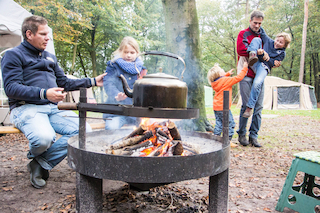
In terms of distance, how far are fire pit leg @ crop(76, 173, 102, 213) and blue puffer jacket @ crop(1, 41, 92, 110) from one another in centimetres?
100

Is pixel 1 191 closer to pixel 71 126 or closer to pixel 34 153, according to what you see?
pixel 34 153

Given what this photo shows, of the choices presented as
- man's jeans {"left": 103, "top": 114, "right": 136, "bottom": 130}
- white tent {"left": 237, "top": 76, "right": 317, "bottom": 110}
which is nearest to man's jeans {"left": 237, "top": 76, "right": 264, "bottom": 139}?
man's jeans {"left": 103, "top": 114, "right": 136, "bottom": 130}

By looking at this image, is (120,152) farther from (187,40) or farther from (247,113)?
(187,40)

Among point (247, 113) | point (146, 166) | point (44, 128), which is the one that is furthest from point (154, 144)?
point (247, 113)

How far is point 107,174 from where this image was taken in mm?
1403

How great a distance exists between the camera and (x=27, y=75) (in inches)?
95.4

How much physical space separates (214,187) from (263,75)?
296cm

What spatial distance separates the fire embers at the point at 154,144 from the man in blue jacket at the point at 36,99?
2.62 feet

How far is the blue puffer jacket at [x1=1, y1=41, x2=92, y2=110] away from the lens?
86.2 inches

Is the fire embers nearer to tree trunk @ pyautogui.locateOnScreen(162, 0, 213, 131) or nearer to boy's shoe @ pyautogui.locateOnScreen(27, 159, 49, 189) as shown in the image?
boy's shoe @ pyautogui.locateOnScreen(27, 159, 49, 189)

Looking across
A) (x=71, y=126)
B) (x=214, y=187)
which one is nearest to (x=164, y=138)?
(x=214, y=187)

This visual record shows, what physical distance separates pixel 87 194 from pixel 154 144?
0.66m

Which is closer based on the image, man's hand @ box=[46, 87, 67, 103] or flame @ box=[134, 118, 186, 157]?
flame @ box=[134, 118, 186, 157]

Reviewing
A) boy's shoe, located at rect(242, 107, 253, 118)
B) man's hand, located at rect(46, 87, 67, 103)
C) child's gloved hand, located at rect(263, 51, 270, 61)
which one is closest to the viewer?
man's hand, located at rect(46, 87, 67, 103)
